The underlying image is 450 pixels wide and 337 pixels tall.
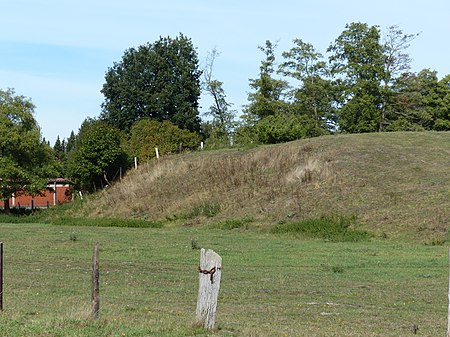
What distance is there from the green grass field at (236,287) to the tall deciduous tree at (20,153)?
25899mm

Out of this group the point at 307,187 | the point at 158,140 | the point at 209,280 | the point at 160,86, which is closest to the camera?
the point at 209,280

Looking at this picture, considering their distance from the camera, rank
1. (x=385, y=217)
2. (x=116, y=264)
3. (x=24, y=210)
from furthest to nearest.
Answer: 1. (x=24, y=210)
2. (x=385, y=217)
3. (x=116, y=264)

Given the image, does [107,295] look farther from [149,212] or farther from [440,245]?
[149,212]

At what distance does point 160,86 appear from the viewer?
312 feet

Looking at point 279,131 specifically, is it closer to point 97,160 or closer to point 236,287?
point 97,160

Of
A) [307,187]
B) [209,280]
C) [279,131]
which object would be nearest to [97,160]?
[279,131]

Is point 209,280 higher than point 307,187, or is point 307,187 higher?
point 307,187

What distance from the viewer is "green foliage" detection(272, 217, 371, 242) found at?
37625mm

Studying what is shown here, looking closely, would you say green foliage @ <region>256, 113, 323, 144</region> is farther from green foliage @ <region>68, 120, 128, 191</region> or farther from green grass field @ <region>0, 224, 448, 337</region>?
green grass field @ <region>0, 224, 448, 337</region>

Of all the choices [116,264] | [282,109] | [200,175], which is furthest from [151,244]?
[282,109]

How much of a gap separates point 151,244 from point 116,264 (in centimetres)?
843

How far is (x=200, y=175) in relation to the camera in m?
57.6

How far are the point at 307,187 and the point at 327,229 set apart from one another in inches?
379

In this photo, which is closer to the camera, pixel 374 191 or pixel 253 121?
pixel 374 191
